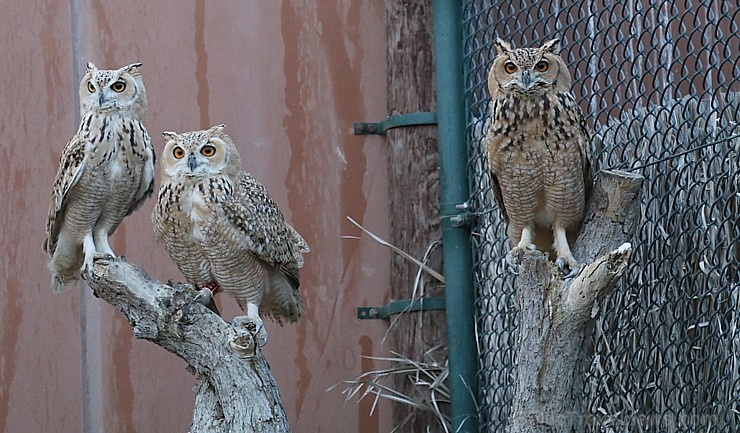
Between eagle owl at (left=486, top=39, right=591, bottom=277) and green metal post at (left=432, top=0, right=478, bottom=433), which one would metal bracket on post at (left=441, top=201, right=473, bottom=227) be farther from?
eagle owl at (left=486, top=39, right=591, bottom=277)

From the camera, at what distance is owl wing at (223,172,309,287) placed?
14.3 ft

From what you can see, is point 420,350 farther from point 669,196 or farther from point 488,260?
Answer: point 669,196

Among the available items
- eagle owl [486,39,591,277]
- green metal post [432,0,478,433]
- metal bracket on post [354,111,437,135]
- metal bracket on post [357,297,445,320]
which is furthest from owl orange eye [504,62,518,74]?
metal bracket on post [357,297,445,320]

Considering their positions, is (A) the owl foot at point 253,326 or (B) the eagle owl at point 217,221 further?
(B) the eagle owl at point 217,221

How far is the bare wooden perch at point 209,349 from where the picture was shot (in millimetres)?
3924

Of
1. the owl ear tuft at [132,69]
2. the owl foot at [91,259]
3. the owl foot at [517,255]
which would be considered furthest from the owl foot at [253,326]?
the owl ear tuft at [132,69]

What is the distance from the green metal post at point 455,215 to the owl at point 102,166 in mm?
1406

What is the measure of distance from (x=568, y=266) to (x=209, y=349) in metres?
1.15

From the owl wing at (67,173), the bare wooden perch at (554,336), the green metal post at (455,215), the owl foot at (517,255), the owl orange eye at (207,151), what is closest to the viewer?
the bare wooden perch at (554,336)

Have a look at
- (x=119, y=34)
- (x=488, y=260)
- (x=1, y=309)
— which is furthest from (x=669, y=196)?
(x=1, y=309)

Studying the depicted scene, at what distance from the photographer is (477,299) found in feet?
17.6

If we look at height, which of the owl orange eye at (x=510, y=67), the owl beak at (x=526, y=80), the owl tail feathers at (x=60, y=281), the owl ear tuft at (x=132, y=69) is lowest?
the owl tail feathers at (x=60, y=281)

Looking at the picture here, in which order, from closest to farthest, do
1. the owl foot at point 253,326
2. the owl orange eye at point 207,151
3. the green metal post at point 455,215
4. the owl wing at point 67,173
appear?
1. the owl foot at point 253,326
2. the owl orange eye at point 207,151
3. the owl wing at point 67,173
4. the green metal post at point 455,215

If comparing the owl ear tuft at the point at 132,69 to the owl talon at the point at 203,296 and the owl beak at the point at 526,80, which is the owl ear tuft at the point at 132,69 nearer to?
the owl talon at the point at 203,296
